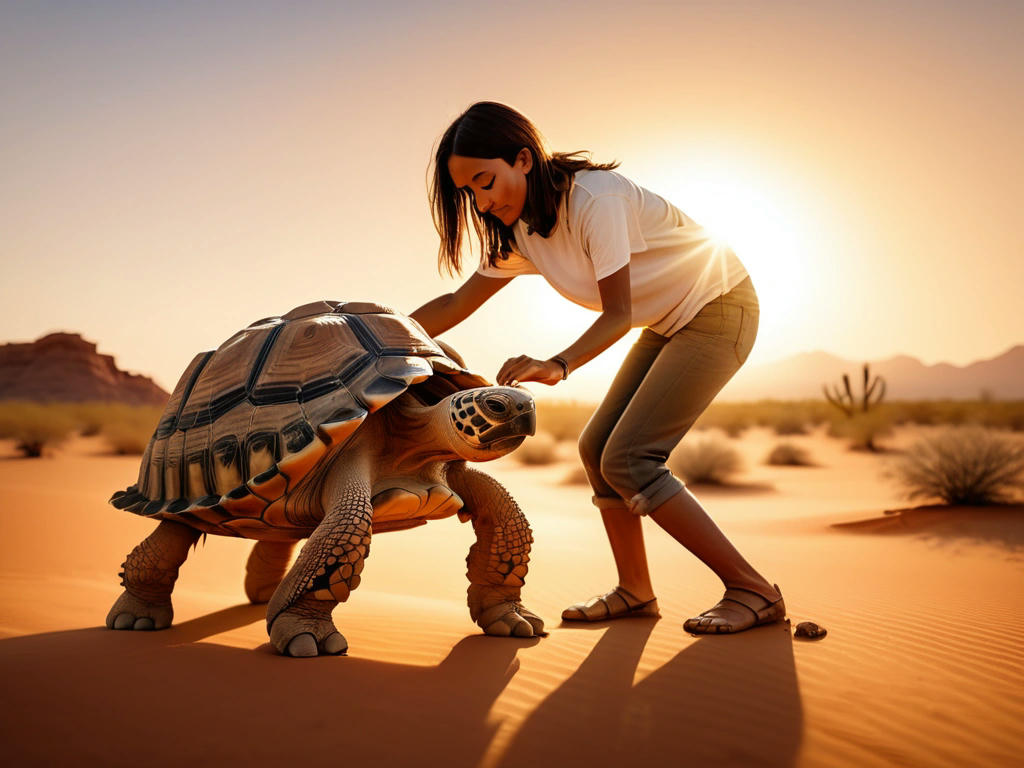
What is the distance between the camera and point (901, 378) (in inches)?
6476

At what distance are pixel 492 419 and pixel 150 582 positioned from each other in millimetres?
2355

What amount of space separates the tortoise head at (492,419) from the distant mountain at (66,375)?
71.3 metres

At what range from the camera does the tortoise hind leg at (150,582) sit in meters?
4.34

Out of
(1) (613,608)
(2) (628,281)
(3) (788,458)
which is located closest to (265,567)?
(1) (613,608)

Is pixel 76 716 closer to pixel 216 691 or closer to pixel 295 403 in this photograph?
pixel 216 691

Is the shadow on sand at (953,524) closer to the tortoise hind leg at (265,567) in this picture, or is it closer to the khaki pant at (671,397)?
the khaki pant at (671,397)

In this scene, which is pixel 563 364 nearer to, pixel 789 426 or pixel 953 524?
pixel 953 524

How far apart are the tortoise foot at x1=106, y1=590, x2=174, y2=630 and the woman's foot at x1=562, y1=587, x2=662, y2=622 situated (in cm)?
233

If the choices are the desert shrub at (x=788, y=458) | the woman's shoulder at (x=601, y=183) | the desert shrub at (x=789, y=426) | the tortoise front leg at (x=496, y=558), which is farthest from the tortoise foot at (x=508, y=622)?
the desert shrub at (x=789, y=426)

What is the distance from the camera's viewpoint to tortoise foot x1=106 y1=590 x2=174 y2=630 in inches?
169

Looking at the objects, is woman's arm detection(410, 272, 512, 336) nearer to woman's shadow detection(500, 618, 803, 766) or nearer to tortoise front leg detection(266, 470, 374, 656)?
tortoise front leg detection(266, 470, 374, 656)

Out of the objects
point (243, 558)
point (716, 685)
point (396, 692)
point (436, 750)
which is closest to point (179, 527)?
point (396, 692)

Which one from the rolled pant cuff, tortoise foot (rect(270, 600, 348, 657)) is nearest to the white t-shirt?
the rolled pant cuff

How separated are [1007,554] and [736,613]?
5.92m
